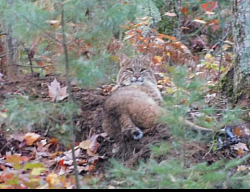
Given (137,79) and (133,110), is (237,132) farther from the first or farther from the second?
(137,79)

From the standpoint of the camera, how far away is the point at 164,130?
199 inches

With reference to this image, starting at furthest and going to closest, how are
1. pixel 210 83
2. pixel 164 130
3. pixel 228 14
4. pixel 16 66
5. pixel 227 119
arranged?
1. pixel 228 14
2. pixel 16 66
3. pixel 210 83
4. pixel 164 130
5. pixel 227 119

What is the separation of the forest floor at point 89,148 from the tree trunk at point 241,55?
0.94m

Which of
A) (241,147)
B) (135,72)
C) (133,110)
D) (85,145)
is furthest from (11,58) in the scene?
(241,147)

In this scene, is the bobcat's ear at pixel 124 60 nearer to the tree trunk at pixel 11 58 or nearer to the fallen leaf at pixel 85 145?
the fallen leaf at pixel 85 145

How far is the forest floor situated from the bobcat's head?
0.34 meters

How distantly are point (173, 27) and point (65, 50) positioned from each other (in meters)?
6.91

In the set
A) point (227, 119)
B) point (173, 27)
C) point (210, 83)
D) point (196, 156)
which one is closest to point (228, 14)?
point (173, 27)

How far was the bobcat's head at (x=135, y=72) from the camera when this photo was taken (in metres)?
6.45

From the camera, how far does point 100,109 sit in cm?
608

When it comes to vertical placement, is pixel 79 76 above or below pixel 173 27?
above

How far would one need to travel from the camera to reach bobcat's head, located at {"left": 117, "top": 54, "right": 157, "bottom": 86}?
6449 mm

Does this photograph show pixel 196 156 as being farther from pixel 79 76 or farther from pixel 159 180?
pixel 79 76

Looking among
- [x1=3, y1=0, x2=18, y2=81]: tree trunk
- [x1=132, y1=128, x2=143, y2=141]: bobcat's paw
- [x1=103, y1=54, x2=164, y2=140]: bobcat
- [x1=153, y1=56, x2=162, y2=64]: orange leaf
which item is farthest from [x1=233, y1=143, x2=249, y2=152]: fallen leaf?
[x1=3, y1=0, x2=18, y2=81]: tree trunk
